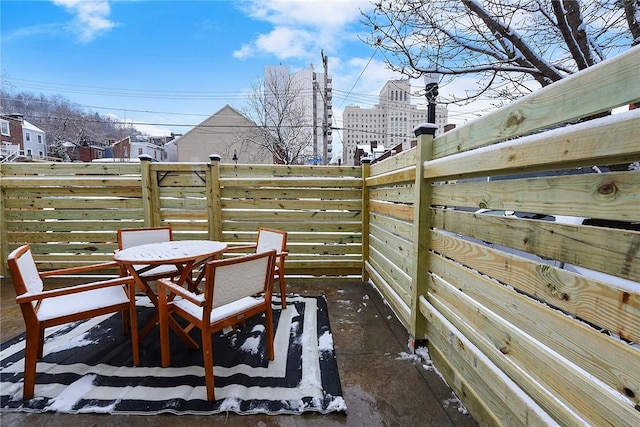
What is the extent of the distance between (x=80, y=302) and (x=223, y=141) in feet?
52.6

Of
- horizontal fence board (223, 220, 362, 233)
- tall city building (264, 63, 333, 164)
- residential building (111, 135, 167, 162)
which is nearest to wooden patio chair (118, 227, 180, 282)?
horizontal fence board (223, 220, 362, 233)

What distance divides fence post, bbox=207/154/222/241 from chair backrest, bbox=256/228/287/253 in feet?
3.62

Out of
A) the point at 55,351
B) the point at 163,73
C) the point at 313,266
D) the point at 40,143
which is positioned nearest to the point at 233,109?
the point at 163,73

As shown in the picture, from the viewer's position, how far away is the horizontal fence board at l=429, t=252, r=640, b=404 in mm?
785

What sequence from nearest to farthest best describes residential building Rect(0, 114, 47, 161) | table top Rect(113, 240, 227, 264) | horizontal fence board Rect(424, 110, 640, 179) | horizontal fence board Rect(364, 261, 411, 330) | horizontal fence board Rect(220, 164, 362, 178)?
horizontal fence board Rect(424, 110, 640, 179) → table top Rect(113, 240, 227, 264) → horizontal fence board Rect(364, 261, 411, 330) → horizontal fence board Rect(220, 164, 362, 178) → residential building Rect(0, 114, 47, 161)

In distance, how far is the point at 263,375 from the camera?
1948 mm

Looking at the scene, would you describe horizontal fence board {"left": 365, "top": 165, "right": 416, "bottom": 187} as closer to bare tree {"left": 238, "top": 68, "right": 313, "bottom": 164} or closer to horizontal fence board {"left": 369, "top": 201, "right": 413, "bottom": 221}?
horizontal fence board {"left": 369, "top": 201, "right": 413, "bottom": 221}

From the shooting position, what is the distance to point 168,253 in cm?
241

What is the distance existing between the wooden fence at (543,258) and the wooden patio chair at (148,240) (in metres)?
2.27

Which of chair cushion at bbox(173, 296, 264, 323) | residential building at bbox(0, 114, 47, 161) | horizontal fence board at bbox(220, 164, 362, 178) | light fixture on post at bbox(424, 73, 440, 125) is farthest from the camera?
residential building at bbox(0, 114, 47, 161)

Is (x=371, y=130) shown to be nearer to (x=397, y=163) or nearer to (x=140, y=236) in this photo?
(x=397, y=163)

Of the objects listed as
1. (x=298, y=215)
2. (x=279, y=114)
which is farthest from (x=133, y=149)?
(x=298, y=215)

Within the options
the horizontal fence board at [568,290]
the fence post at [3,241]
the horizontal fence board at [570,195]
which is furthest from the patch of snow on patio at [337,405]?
the fence post at [3,241]

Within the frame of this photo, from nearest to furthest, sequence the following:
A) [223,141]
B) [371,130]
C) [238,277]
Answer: [238,277] → [371,130] → [223,141]
